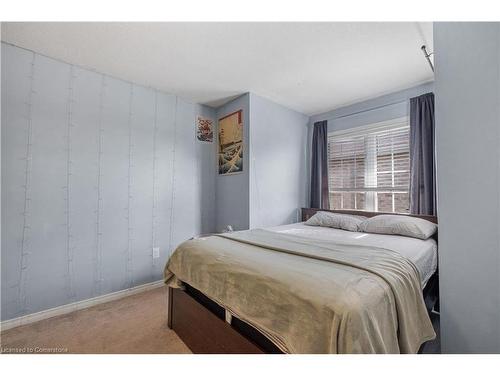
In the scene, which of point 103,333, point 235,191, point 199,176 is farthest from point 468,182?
point 199,176

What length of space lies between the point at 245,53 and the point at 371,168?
224cm

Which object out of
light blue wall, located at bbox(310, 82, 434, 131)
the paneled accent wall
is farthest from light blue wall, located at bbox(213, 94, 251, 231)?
light blue wall, located at bbox(310, 82, 434, 131)

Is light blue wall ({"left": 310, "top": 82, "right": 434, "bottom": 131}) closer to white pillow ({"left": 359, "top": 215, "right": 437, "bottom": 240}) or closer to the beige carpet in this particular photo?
white pillow ({"left": 359, "top": 215, "right": 437, "bottom": 240})

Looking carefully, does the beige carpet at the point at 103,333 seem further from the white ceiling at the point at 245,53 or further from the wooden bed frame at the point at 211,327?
the white ceiling at the point at 245,53

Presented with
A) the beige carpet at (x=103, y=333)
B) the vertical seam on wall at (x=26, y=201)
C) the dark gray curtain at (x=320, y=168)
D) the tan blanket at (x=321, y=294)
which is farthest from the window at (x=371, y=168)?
the vertical seam on wall at (x=26, y=201)

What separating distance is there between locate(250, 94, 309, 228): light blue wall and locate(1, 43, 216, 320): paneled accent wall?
0.95 metres

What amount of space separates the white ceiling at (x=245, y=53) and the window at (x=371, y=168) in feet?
1.89

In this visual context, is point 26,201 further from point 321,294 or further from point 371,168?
point 371,168

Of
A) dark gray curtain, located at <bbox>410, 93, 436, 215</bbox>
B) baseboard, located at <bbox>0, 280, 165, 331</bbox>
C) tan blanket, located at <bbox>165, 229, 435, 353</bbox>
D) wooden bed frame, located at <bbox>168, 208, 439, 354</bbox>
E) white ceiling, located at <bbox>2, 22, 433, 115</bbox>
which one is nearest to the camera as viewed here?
tan blanket, located at <bbox>165, 229, 435, 353</bbox>

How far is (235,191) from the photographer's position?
10.1ft

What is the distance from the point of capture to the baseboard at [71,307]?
1.89m

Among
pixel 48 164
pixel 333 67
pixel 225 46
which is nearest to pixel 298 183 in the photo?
pixel 333 67

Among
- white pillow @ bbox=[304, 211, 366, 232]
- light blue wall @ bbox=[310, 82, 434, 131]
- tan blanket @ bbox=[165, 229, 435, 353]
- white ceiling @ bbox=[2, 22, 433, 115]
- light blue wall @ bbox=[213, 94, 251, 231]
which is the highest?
white ceiling @ bbox=[2, 22, 433, 115]

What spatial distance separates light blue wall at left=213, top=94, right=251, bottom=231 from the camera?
2.91 metres
